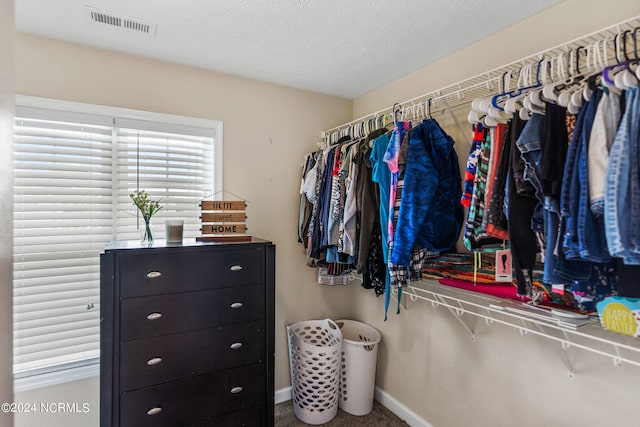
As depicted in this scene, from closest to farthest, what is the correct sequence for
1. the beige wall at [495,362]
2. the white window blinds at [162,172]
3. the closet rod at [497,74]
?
the closet rod at [497,74]
the beige wall at [495,362]
the white window blinds at [162,172]

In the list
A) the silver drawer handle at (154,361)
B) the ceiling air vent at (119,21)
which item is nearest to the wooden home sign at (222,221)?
the silver drawer handle at (154,361)

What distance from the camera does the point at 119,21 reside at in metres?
1.68

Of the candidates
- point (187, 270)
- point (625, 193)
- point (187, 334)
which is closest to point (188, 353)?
point (187, 334)

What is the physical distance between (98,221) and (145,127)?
2.13ft

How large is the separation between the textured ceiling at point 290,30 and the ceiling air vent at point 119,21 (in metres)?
0.03

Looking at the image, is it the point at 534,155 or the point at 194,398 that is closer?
the point at 534,155

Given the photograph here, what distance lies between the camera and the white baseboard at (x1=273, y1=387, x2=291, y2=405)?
97.7 inches

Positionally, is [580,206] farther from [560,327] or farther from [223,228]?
[223,228]

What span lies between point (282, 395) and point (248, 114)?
7.02ft

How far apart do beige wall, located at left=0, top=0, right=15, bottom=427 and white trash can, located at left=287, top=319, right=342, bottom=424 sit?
197cm

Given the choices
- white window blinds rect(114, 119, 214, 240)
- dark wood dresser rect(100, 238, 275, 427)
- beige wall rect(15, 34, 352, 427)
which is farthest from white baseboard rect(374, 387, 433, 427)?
white window blinds rect(114, 119, 214, 240)

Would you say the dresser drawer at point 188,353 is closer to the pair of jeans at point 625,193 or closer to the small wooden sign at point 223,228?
the small wooden sign at point 223,228

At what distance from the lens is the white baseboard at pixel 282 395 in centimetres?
248

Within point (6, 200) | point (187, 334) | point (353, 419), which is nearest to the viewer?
point (6, 200)
